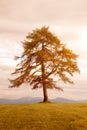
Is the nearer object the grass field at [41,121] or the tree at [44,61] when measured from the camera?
the grass field at [41,121]

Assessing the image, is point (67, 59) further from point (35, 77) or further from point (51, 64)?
point (35, 77)

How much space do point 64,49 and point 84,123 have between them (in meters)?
32.4

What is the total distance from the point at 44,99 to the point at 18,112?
2402 cm

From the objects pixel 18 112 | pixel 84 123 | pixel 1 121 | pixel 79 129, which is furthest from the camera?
pixel 18 112

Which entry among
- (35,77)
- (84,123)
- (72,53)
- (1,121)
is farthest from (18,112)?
(72,53)

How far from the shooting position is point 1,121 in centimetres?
2953

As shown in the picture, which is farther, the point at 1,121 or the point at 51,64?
the point at 51,64

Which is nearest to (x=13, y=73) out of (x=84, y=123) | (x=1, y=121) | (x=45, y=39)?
(x=45, y=39)

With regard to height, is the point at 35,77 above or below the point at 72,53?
below

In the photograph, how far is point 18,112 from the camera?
34375 millimetres

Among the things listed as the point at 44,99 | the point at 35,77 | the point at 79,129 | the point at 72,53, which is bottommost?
the point at 79,129

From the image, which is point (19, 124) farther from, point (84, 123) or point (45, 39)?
point (45, 39)

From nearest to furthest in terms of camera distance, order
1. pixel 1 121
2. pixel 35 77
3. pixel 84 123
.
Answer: pixel 84 123, pixel 1 121, pixel 35 77

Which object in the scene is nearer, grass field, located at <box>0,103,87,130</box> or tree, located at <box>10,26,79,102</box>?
grass field, located at <box>0,103,87,130</box>
